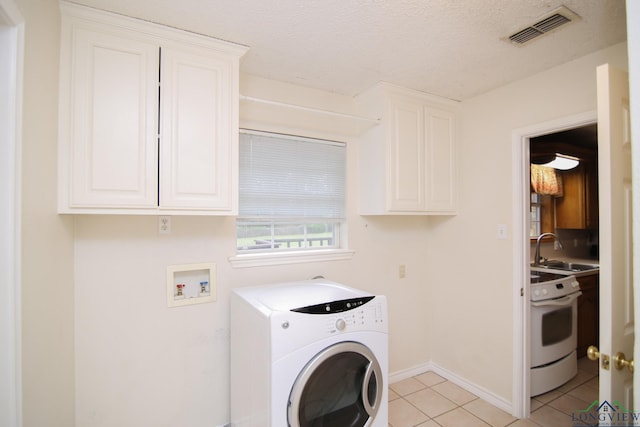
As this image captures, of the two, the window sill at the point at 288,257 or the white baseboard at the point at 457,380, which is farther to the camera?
the white baseboard at the point at 457,380

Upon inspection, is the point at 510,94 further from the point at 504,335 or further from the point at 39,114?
the point at 39,114

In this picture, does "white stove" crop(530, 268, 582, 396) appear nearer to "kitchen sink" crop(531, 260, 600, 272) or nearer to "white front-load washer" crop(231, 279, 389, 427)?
"kitchen sink" crop(531, 260, 600, 272)

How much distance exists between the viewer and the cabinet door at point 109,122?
4.76 ft

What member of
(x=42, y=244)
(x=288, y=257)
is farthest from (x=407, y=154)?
(x=42, y=244)

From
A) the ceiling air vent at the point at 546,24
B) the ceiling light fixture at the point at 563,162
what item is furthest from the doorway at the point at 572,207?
the ceiling air vent at the point at 546,24

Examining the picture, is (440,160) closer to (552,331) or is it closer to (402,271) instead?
(402,271)

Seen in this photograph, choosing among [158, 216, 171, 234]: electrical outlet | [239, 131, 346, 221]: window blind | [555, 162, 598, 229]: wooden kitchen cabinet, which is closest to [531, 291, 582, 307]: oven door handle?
Answer: [555, 162, 598, 229]: wooden kitchen cabinet

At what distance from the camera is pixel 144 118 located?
5.16 ft

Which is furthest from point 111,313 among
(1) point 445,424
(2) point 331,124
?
(1) point 445,424

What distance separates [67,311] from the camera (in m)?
1.56

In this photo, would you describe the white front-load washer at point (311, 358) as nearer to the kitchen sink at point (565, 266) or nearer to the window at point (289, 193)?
the window at point (289, 193)

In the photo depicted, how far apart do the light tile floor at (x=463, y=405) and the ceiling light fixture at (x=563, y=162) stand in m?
2.08

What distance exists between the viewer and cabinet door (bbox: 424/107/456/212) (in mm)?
2480

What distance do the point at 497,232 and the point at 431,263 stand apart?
2.26ft
